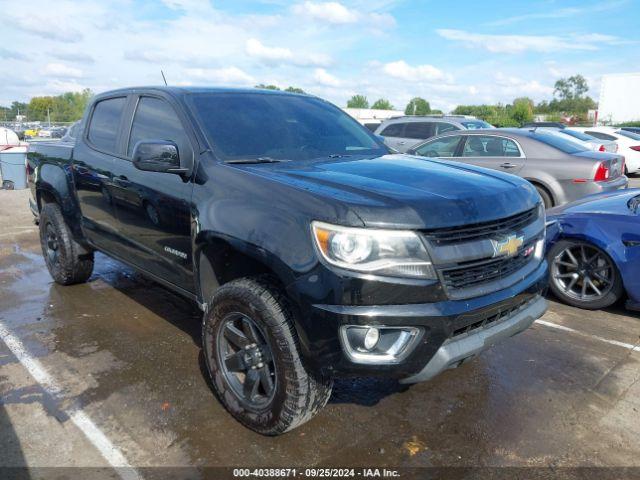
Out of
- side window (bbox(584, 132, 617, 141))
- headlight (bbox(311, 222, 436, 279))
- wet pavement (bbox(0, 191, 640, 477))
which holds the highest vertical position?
headlight (bbox(311, 222, 436, 279))

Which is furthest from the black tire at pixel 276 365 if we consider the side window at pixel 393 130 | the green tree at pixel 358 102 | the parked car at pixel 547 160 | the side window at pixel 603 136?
the green tree at pixel 358 102

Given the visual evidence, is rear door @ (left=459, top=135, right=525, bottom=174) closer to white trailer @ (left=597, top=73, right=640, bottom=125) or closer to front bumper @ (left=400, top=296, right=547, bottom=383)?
front bumper @ (left=400, top=296, right=547, bottom=383)

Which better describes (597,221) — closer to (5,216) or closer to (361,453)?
(361,453)

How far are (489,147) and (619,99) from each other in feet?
168

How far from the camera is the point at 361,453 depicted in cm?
279

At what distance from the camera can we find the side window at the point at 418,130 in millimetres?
12688

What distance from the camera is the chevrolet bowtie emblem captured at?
267 centimetres

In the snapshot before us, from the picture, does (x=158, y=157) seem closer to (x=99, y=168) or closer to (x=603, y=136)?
(x=99, y=168)

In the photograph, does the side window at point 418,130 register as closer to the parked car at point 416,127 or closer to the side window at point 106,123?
the parked car at point 416,127

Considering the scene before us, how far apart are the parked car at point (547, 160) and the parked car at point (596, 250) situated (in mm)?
2535

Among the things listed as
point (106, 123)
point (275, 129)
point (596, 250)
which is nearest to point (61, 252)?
point (106, 123)

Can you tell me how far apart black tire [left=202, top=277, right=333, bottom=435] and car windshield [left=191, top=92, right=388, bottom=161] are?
0.89 metres

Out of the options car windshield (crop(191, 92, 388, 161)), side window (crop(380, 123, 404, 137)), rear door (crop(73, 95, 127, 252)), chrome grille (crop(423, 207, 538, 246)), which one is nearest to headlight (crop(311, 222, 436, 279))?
chrome grille (crop(423, 207, 538, 246))

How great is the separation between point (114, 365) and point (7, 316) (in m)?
1.65
